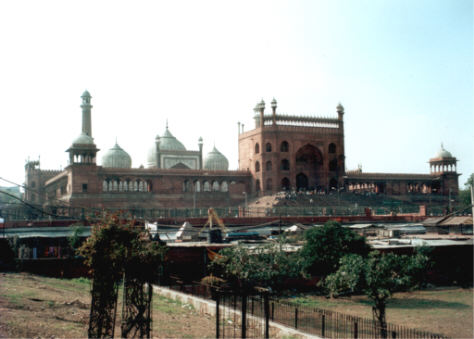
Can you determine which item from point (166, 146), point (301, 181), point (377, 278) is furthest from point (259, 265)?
point (166, 146)

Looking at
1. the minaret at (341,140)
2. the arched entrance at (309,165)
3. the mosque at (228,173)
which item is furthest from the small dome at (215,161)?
the minaret at (341,140)

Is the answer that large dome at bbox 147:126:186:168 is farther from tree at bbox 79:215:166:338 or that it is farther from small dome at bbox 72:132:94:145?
tree at bbox 79:215:166:338

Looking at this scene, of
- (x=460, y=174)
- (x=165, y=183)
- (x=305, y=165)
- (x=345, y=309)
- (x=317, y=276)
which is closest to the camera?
(x=345, y=309)

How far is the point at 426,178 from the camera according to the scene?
52.5 metres

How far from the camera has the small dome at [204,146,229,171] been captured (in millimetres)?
54344

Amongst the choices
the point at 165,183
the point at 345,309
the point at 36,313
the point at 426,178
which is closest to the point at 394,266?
the point at 345,309

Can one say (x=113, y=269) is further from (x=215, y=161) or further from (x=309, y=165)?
(x=215, y=161)

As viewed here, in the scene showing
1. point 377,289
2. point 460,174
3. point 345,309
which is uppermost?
point 460,174

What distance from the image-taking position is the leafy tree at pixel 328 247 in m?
18.8

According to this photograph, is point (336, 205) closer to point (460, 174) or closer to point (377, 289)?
point (460, 174)

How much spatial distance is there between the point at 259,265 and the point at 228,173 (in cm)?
2976

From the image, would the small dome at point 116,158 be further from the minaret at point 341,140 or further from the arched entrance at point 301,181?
the minaret at point 341,140

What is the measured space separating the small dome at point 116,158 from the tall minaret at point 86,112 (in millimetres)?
2777

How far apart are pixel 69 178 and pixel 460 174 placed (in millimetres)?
36884
